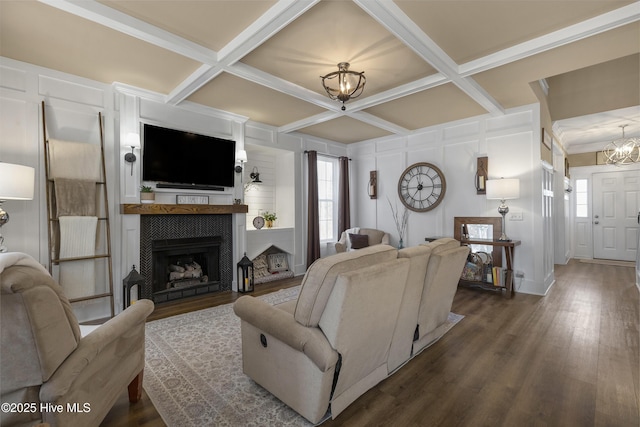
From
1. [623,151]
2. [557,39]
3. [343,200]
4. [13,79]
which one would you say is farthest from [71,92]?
[623,151]

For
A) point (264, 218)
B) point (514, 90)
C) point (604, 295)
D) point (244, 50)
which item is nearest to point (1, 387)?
point (244, 50)

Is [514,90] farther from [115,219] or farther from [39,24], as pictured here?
[115,219]

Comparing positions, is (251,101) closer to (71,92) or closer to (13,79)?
(71,92)

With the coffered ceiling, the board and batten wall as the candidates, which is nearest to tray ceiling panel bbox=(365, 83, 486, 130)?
the coffered ceiling

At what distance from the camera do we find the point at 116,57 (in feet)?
9.62

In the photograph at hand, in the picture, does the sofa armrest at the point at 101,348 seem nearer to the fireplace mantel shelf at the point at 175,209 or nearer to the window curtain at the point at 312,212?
the fireplace mantel shelf at the point at 175,209

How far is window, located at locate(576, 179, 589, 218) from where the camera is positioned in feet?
23.8

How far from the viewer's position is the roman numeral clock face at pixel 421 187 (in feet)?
17.5

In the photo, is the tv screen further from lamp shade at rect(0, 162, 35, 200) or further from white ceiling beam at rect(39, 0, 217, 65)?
white ceiling beam at rect(39, 0, 217, 65)

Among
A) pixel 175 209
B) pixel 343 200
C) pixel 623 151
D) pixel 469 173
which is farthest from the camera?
pixel 343 200

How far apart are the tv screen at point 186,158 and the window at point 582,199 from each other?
8177mm

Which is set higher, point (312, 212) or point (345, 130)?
point (345, 130)

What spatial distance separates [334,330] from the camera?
157cm

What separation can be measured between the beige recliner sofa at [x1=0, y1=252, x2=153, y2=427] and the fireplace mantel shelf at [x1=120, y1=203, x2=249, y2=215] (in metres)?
2.64
